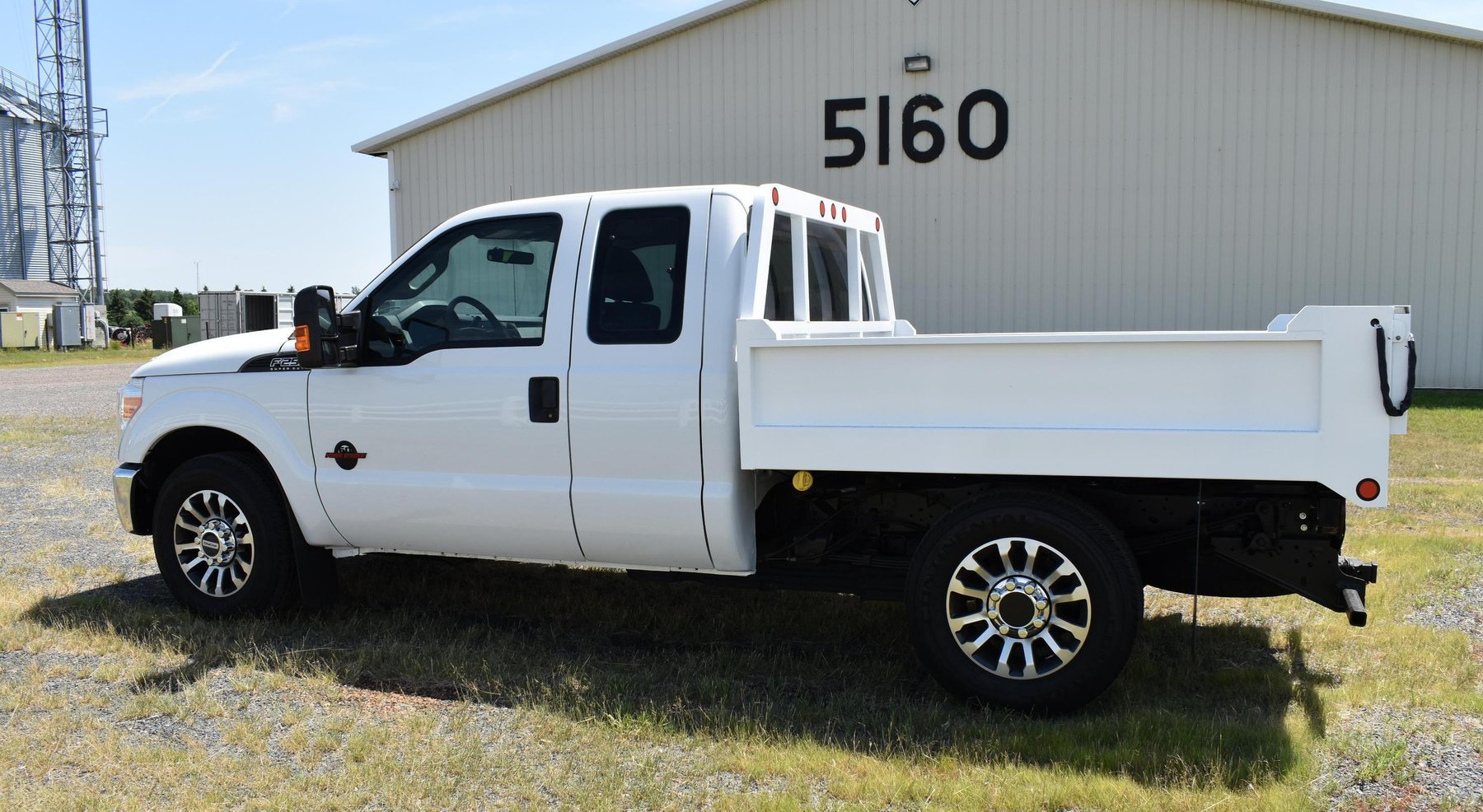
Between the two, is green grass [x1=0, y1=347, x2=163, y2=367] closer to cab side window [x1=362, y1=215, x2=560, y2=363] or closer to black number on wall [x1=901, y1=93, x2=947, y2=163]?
black number on wall [x1=901, y1=93, x2=947, y2=163]

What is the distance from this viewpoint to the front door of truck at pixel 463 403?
5.05 metres

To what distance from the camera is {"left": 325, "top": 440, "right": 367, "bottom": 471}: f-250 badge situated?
213 inches

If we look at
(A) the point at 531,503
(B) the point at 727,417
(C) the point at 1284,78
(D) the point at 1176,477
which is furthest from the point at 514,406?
(C) the point at 1284,78

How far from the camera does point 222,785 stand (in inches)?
153

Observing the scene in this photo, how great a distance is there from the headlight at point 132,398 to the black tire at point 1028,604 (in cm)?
397

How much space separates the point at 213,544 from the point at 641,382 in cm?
250

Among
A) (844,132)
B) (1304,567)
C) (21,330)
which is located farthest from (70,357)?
(1304,567)

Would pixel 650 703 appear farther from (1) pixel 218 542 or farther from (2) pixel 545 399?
(1) pixel 218 542

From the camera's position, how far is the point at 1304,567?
4.39 m

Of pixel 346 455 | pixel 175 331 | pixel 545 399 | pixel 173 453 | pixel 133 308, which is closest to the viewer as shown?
pixel 545 399

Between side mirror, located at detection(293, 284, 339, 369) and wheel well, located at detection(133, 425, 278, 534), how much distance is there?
850mm

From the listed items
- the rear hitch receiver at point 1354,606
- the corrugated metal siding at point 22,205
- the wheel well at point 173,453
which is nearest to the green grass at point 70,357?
the corrugated metal siding at point 22,205

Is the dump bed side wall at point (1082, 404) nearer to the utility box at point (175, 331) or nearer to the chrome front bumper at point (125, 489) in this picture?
the chrome front bumper at point (125, 489)

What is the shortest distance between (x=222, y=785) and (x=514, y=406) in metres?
1.85
